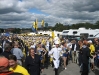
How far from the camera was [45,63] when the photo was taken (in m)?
16.1

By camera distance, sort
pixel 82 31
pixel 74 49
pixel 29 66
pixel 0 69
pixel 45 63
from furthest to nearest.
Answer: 1. pixel 82 31
2. pixel 74 49
3. pixel 45 63
4. pixel 29 66
5. pixel 0 69

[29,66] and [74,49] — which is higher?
[29,66]

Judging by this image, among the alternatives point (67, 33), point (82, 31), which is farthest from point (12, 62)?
point (67, 33)

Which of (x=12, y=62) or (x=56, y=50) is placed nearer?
(x=12, y=62)

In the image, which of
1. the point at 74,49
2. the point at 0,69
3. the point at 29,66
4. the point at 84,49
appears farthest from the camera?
the point at 74,49

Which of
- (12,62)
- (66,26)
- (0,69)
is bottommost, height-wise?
(66,26)

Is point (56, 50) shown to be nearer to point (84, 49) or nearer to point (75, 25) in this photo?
point (84, 49)

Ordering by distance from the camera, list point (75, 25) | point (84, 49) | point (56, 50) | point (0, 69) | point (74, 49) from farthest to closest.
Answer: point (75, 25) → point (74, 49) → point (56, 50) → point (84, 49) → point (0, 69)

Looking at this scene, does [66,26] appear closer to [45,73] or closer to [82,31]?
[82,31]

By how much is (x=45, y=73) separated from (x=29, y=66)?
608 centimetres

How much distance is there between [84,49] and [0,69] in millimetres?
7979

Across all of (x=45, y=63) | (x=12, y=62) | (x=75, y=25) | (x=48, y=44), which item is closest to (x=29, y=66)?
(x=12, y=62)

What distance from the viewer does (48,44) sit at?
17.7m

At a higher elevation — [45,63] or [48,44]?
[48,44]
